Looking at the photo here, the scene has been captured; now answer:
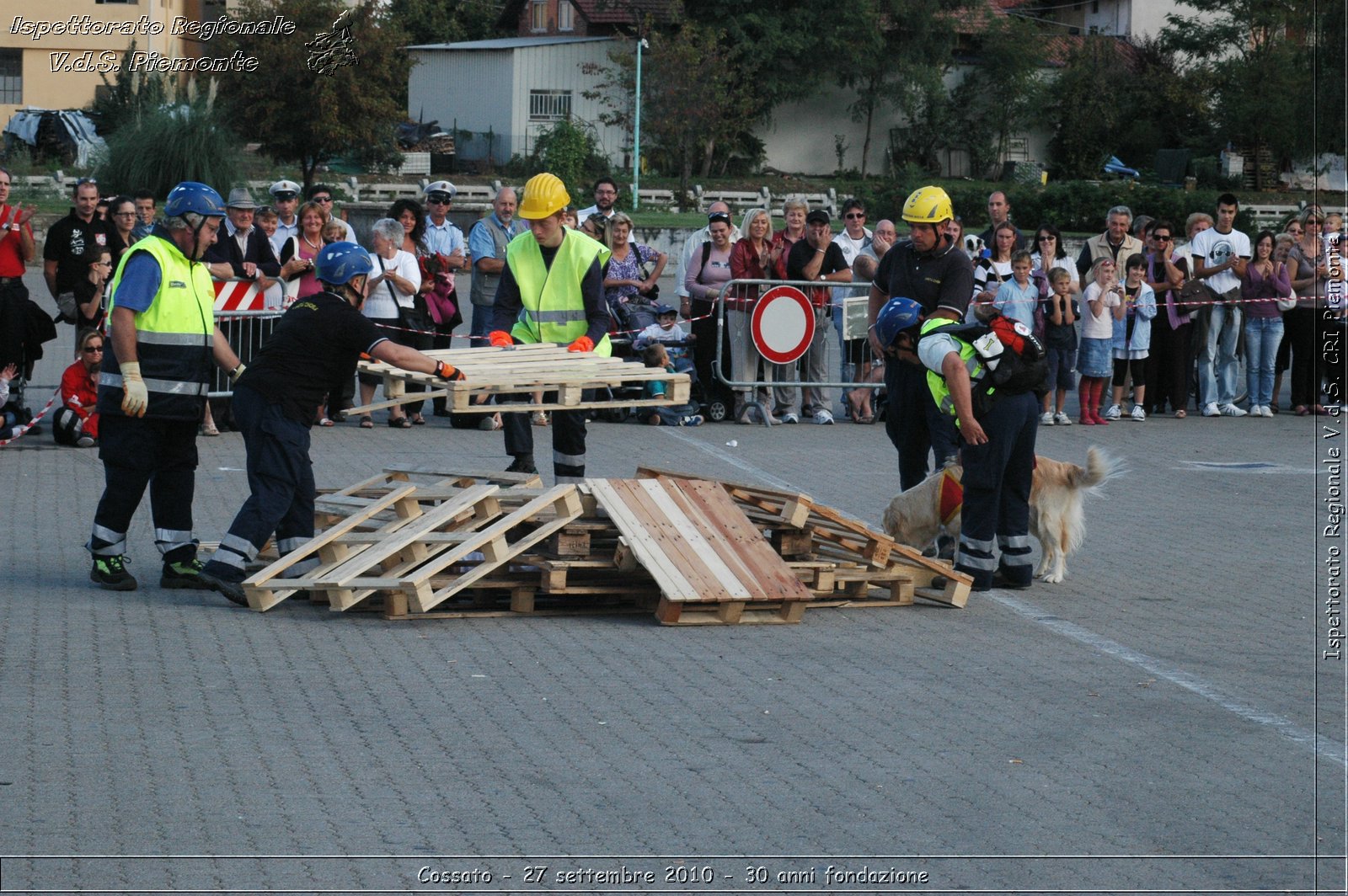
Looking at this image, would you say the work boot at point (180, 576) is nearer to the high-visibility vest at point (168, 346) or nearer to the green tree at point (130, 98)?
the high-visibility vest at point (168, 346)

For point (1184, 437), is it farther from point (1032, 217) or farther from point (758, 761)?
point (1032, 217)

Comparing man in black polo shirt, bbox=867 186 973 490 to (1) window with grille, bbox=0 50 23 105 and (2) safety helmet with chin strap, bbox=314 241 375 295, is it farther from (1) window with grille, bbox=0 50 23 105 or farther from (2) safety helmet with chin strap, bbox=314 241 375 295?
(1) window with grille, bbox=0 50 23 105

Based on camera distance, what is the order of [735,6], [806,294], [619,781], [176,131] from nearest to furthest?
[619,781]
[806,294]
[176,131]
[735,6]

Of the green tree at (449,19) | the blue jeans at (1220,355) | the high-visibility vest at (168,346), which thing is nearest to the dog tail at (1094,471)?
the high-visibility vest at (168,346)

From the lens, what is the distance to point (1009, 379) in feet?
29.3

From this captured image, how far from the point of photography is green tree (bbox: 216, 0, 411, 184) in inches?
1683

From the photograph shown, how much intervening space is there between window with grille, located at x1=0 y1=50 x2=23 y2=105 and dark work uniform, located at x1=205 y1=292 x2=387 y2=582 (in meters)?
54.8

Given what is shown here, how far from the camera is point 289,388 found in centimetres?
848

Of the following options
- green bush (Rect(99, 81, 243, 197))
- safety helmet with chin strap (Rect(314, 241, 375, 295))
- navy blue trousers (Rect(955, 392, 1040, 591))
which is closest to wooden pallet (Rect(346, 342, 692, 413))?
safety helmet with chin strap (Rect(314, 241, 375, 295))

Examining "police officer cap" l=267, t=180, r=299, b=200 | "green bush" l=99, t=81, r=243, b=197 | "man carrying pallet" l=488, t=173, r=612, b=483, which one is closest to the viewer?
"man carrying pallet" l=488, t=173, r=612, b=483

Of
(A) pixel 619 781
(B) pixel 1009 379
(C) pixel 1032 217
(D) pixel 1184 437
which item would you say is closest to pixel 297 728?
(A) pixel 619 781

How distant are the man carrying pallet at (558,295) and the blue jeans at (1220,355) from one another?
998 cm

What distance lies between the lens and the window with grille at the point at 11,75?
57406 mm

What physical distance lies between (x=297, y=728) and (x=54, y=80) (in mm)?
56624
